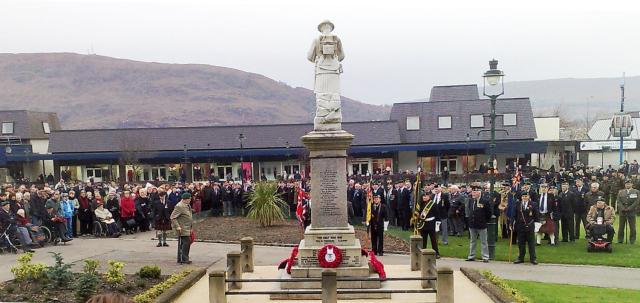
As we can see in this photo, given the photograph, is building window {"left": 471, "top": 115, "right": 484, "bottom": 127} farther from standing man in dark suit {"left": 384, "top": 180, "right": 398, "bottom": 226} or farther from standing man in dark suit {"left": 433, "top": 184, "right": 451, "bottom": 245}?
standing man in dark suit {"left": 433, "top": 184, "right": 451, "bottom": 245}

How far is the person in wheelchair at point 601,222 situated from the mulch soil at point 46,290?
40.0ft

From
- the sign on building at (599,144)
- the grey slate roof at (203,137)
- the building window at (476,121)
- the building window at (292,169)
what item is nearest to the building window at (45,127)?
the grey slate roof at (203,137)

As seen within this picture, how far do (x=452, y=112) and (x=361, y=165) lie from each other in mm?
9883

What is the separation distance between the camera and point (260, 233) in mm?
22156

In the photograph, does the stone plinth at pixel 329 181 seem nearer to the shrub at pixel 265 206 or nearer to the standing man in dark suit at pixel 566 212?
the standing man in dark suit at pixel 566 212

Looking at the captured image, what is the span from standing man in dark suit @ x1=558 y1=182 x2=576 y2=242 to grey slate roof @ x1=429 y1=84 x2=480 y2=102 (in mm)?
40917

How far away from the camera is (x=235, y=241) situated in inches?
802

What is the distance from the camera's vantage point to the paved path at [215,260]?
1389 cm

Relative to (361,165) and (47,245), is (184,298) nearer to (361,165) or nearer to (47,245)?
(47,245)

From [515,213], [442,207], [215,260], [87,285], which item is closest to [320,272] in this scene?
[87,285]

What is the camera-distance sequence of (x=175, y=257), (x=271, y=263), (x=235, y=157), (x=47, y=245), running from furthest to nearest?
(x=235, y=157)
(x=47, y=245)
(x=175, y=257)
(x=271, y=263)

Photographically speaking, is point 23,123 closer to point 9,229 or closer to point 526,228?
point 9,229

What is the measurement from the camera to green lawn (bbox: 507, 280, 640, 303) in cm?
1146

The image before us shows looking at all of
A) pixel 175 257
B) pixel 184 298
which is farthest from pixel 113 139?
pixel 184 298
